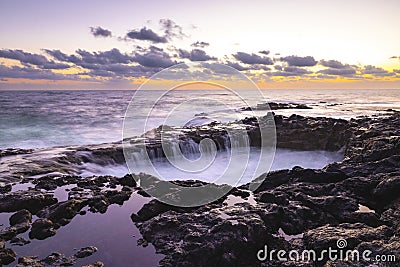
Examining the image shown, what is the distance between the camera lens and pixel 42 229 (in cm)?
518

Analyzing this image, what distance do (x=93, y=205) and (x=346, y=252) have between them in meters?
4.86

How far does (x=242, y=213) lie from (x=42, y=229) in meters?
3.44

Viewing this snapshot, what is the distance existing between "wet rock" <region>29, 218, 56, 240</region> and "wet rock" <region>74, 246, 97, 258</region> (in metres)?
0.87

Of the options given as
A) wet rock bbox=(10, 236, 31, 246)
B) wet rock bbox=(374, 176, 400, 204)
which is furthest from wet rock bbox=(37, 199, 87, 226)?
wet rock bbox=(374, 176, 400, 204)

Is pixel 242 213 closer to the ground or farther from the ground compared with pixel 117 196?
farther from the ground

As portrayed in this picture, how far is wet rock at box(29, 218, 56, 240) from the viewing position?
5062mm

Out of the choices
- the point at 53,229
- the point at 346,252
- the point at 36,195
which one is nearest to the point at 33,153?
the point at 36,195

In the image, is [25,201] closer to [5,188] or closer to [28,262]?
[5,188]

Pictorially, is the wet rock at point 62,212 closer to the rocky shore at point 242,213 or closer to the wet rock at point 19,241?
the rocky shore at point 242,213

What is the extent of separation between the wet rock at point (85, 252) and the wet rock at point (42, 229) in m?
0.87

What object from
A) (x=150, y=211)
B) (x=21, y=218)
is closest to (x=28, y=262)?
(x=21, y=218)

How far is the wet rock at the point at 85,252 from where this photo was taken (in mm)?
4533

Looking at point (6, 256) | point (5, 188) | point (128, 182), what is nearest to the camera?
point (6, 256)

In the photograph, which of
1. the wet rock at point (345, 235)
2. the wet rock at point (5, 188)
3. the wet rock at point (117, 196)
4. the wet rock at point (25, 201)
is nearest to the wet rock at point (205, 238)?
the wet rock at point (345, 235)
